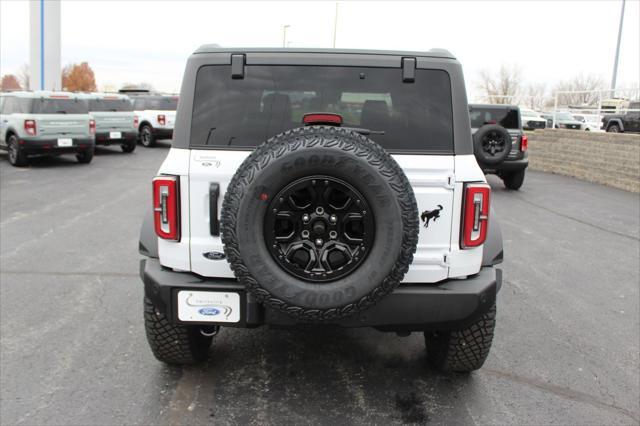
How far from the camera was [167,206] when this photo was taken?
3.13 m

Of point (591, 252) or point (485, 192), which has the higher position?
point (485, 192)

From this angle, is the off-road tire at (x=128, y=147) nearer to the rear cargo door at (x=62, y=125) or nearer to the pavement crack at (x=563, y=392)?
the rear cargo door at (x=62, y=125)

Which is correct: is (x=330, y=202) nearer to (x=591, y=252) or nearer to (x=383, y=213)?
(x=383, y=213)

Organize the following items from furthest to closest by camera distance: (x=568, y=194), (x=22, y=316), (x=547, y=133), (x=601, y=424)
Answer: (x=547, y=133) → (x=568, y=194) → (x=22, y=316) → (x=601, y=424)

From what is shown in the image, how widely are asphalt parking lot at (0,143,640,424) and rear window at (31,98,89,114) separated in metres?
8.52

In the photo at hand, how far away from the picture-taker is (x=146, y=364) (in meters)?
3.89

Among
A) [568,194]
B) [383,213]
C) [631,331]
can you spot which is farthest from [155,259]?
[568,194]

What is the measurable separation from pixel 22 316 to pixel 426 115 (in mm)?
3521

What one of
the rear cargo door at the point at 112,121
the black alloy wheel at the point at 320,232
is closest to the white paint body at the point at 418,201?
the black alloy wheel at the point at 320,232

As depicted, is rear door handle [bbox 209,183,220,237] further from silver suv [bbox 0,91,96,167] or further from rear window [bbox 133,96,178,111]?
rear window [bbox 133,96,178,111]

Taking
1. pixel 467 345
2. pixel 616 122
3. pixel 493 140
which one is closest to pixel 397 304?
pixel 467 345

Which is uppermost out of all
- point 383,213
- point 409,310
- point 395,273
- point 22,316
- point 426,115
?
point 426,115

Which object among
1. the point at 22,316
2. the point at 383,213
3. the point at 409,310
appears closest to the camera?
the point at 383,213

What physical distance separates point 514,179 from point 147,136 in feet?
47.3
